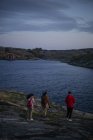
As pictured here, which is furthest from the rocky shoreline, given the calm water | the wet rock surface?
the calm water

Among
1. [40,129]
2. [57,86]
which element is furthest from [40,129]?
[57,86]

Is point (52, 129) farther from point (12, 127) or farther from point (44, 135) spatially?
point (12, 127)

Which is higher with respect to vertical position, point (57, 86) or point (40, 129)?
point (40, 129)

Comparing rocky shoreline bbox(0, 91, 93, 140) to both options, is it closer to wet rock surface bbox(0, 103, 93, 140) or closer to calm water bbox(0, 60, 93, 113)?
wet rock surface bbox(0, 103, 93, 140)

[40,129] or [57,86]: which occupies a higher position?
[40,129]

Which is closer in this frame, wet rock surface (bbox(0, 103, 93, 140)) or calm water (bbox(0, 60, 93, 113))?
wet rock surface (bbox(0, 103, 93, 140))

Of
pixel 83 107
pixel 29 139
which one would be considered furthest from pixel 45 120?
pixel 83 107

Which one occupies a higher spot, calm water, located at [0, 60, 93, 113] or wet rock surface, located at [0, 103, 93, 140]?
wet rock surface, located at [0, 103, 93, 140]

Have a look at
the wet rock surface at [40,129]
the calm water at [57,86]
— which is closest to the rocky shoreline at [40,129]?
the wet rock surface at [40,129]

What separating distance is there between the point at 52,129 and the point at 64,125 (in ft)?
5.84

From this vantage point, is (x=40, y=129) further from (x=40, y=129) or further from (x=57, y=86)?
(x=57, y=86)

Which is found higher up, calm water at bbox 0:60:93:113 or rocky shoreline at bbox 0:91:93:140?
rocky shoreline at bbox 0:91:93:140

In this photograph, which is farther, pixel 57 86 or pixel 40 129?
pixel 57 86

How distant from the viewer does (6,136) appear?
16484mm
